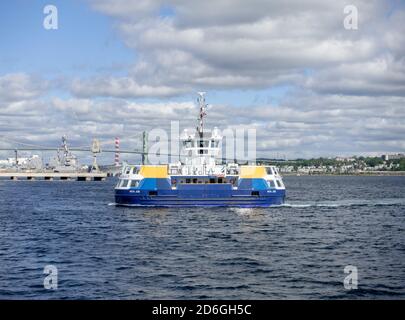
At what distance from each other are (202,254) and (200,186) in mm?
28259

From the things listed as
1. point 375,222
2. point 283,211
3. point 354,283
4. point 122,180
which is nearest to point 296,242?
point 354,283

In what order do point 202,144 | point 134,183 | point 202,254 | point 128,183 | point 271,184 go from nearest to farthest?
point 202,254 < point 271,184 < point 134,183 < point 128,183 < point 202,144

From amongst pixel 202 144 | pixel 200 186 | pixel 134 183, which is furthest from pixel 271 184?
pixel 134 183

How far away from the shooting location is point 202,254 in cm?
3209

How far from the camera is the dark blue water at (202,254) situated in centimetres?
2352

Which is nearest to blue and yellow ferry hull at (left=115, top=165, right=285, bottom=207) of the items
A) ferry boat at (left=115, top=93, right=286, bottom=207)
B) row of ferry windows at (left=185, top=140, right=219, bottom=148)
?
ferry boat at (left=115, top=93, right=286, bottom=207)

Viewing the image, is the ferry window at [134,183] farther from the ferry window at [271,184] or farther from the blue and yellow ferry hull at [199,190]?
the ferry window at [271,184]

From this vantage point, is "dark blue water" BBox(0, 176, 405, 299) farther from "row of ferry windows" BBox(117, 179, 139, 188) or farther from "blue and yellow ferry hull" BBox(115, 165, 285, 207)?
"row of ferry windows" BBox(117, 179, 139, 188)

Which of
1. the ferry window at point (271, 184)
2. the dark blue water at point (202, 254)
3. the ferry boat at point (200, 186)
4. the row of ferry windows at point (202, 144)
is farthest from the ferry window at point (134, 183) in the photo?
the ferry window at point (271, 184)

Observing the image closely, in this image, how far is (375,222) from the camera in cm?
5156

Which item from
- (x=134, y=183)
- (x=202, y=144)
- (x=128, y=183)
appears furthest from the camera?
(x=202, y=144)

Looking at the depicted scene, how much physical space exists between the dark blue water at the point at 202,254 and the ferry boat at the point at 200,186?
335 centimetres

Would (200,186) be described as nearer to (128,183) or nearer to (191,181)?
(191,181)
